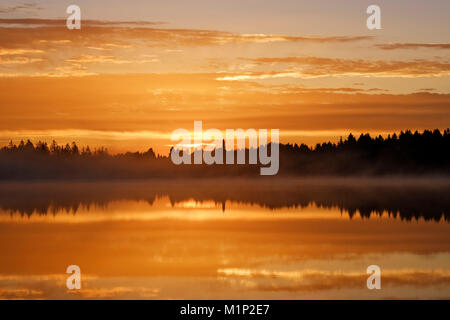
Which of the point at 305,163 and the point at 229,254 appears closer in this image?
the point at 229,254

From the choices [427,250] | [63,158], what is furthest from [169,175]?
[427,250]

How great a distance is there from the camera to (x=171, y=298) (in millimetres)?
17234

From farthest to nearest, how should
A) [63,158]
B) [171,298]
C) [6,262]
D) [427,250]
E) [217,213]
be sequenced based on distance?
[63,158] → [217,213] → [427,250] → [6,262] → [171,298]

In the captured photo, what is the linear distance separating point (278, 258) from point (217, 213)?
16.8 meters

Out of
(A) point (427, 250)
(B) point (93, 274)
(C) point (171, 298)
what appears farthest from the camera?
(A) point (427, 250)

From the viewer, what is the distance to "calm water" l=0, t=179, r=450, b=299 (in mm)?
18078

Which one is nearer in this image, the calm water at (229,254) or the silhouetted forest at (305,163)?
the calm water at (229,254)

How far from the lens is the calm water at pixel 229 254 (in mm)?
18078

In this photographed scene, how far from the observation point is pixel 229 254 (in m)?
23.4

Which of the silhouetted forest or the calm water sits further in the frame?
the silhouetted forest
